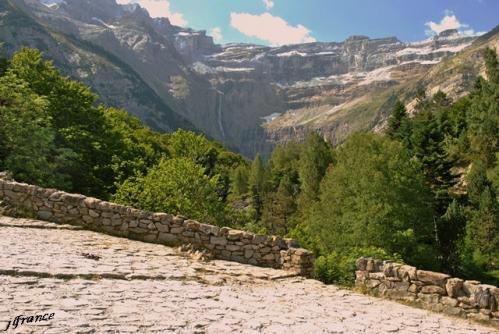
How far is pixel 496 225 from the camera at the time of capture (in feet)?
183

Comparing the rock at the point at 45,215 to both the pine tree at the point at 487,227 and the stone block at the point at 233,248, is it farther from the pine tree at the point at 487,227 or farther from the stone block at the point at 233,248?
the pine tree at the point at 487,227

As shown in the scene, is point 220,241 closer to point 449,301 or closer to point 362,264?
point 362,264

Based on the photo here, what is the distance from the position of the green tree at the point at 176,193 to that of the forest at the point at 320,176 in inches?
2.8

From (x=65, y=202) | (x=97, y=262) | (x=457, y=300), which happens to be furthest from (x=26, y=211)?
(x=457, y=300)

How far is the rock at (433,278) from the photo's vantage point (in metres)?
11.4

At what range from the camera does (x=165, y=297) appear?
9.84 metres

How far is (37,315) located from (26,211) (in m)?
11.0

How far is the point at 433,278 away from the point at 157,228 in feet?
29.1

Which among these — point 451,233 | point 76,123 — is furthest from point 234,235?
point 451,233

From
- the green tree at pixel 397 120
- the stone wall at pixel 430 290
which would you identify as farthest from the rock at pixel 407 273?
the green tree at pixel 397 120

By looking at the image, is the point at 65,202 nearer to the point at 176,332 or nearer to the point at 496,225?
the point at 176,332

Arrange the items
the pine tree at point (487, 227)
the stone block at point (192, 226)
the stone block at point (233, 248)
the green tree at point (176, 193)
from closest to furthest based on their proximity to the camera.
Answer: the stone block at point (233, 248) < the stone block at point (192, 226) < the green tree at point (176, 193) < the pine tree at point (487, 227)

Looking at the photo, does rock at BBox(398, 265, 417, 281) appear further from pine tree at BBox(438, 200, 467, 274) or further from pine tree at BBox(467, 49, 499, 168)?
pine tree at BBox(467, 49, 499, 168)

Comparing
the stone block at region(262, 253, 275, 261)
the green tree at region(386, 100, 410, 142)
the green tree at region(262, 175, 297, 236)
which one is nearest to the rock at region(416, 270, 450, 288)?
the stone block at region(262, 253, 275, 261)
